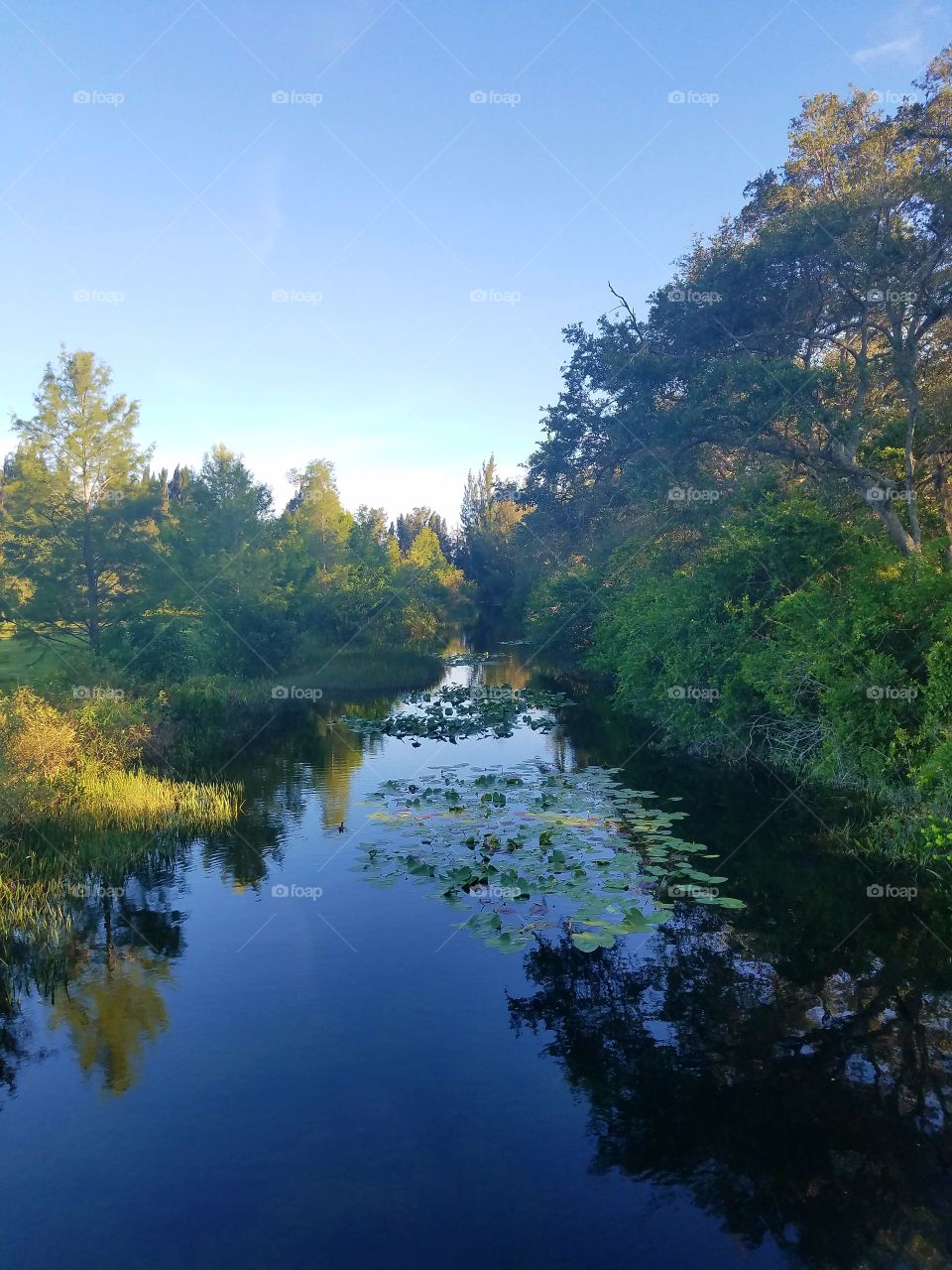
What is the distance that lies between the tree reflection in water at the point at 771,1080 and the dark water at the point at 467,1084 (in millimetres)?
32

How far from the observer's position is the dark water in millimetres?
6688

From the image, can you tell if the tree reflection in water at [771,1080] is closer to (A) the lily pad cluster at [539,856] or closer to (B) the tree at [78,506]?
(A) the lily pad cluster at [539,856]

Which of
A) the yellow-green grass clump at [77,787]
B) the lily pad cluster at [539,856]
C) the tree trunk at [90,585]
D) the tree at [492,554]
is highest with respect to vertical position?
the tree at [492,554]

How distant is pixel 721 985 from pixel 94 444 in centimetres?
3208

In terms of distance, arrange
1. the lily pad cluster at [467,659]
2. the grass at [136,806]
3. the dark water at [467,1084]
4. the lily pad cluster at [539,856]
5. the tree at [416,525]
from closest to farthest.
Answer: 1. the dark water at [467,1084]
2. the lily pad cluster at [539,856]
3. the grass at [136,806]
4. the lily pad cluster at [467,659]
5. the tree at [416,525]

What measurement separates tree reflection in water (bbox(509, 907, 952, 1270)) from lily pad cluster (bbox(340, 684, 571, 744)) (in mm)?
17213

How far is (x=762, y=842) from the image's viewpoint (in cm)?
1603

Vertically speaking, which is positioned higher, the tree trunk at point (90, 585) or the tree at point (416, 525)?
the tree at point (416, 525)

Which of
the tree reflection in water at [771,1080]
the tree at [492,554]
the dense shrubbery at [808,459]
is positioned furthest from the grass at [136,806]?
the tree at [492,554]

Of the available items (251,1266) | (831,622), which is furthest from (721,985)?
(831,622)

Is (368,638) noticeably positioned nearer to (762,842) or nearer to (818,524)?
(818,524)

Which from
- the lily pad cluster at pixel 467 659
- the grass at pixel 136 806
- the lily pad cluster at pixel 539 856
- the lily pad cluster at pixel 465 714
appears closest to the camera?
the lily pad cluster at pixel 539 856

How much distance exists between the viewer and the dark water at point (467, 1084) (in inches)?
263

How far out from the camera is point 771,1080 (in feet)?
28.0
